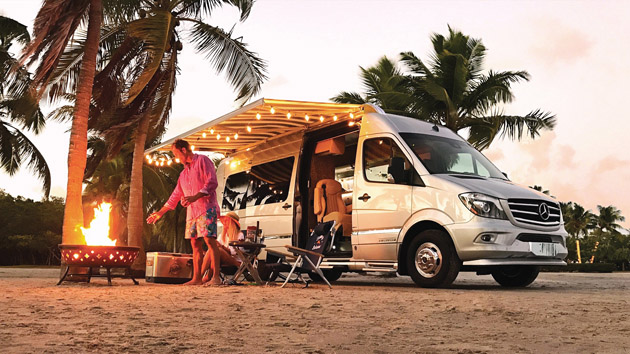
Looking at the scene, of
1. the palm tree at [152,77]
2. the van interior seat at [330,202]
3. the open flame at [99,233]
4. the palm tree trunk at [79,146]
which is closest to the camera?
the open flame at [99,233]

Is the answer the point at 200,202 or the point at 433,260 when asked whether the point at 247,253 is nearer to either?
the point at 200,202

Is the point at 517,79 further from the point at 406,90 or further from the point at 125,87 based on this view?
the point at 125,87

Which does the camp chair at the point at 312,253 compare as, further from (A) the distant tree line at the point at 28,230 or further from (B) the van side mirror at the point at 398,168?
(A) the distant tree line at the point at 28,230

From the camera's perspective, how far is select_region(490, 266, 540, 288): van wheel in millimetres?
9586

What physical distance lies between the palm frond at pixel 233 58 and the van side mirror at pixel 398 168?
28.6ft

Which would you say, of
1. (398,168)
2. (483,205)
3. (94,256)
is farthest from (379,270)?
(94,256)

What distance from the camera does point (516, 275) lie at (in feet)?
31.9

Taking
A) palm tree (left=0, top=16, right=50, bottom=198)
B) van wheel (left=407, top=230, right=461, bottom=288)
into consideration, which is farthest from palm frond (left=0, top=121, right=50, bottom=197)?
van wheel (left=407, top=230, right=461, bottom=288)

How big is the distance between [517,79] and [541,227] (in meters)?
15.7

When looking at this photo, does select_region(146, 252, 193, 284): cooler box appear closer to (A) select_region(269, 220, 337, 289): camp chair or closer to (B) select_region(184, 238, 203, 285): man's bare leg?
(B) select_region(184, 238, 203, 285): man's bare leg

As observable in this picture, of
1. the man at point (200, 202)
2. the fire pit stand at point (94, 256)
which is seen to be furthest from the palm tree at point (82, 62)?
the man at point (200, 202)

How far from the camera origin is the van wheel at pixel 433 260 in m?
8.30

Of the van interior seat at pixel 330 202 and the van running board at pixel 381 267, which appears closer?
the van running board at pixel 381 267

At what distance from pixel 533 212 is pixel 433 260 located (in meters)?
1.48
